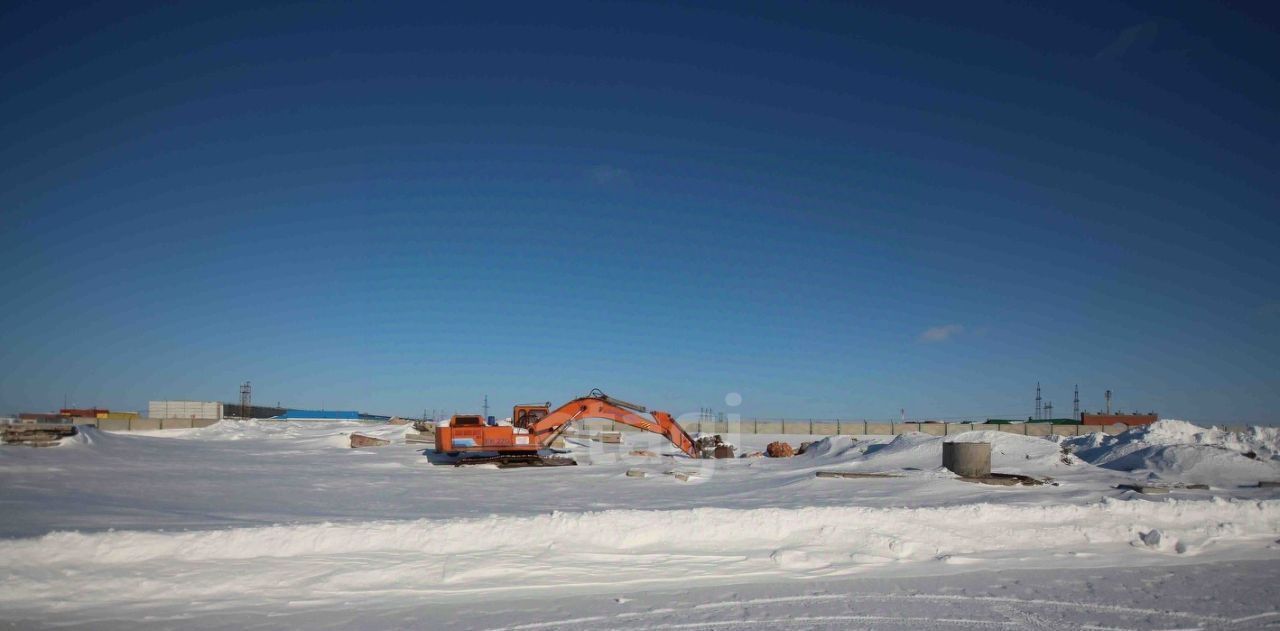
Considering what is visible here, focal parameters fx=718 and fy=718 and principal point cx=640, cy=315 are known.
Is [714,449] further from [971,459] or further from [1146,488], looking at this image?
[1146,488]

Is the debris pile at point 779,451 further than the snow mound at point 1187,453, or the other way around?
the debris pile at point 779,451

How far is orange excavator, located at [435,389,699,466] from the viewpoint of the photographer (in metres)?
20.8

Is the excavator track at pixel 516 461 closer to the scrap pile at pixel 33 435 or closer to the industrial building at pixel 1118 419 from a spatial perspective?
the scrap pile at pixel 33 435

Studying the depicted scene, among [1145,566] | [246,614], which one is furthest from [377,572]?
[1145,566]

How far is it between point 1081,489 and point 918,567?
23.9 ft

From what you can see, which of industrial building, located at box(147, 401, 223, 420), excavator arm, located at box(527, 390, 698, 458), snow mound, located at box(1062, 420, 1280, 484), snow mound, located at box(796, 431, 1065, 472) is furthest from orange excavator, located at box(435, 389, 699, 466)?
industrial building, located at box(147, 401, 223, 420)

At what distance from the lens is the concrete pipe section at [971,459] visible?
16.6 metres

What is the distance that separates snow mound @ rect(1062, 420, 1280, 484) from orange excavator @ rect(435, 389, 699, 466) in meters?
13.9

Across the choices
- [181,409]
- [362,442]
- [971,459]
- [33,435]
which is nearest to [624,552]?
[971,459]

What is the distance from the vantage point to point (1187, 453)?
19828mm

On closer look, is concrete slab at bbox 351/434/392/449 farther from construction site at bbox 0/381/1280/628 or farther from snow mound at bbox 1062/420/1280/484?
snow mound at bbox 1062/420/1280/484

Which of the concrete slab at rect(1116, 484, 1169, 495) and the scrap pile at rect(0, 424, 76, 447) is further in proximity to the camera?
the scrap pile at rect(0, 424, 76, 447)

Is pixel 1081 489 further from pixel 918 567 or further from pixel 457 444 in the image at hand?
pixel 457 444

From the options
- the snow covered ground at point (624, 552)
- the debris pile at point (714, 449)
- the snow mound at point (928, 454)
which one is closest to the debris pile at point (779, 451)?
the debris pile at point (714, 449)
